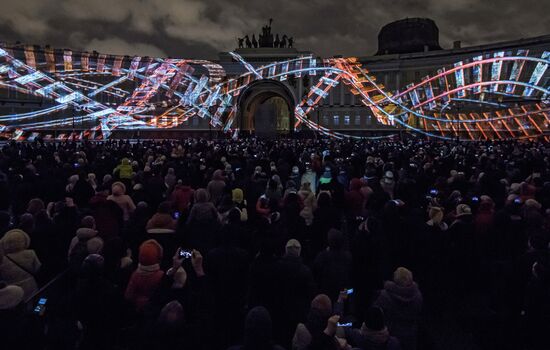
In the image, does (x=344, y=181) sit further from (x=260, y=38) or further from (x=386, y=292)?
(x=260, y=38)

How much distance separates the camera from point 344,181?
40.8ft

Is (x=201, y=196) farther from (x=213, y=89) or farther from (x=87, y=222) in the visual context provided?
(x=213, y=89)

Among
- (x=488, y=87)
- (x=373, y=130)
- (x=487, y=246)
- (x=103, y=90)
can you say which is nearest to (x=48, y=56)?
(x=103, y=90)

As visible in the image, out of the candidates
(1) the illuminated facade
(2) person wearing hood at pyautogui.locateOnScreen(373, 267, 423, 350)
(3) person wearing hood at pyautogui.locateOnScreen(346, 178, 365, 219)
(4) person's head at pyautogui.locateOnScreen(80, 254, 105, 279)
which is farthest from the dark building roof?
(4) person's head at pyautogui.locateOnScreen(80, 254, 105, 279)

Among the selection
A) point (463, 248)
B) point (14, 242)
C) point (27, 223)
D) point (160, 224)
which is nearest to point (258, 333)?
point (14, 242)

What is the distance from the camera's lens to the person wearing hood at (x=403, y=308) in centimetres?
436

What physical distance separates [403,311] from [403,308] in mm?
34

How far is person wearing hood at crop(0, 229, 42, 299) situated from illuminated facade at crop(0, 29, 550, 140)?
5472cm

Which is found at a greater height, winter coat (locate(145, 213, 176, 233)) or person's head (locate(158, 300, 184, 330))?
winter coat (locate(145, 213, 176, 233))

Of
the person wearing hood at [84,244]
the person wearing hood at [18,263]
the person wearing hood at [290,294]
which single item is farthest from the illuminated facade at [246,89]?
the person wearing hood at [18,263]

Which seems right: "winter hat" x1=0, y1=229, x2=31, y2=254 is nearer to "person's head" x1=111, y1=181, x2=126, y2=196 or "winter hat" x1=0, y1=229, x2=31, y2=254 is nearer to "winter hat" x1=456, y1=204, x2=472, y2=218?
"person's head" x1=111, y1=181, x2=126, y2=196

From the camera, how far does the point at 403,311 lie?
439 centimetres

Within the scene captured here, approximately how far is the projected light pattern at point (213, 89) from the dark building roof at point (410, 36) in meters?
13.3

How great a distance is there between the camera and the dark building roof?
80.8 metres
